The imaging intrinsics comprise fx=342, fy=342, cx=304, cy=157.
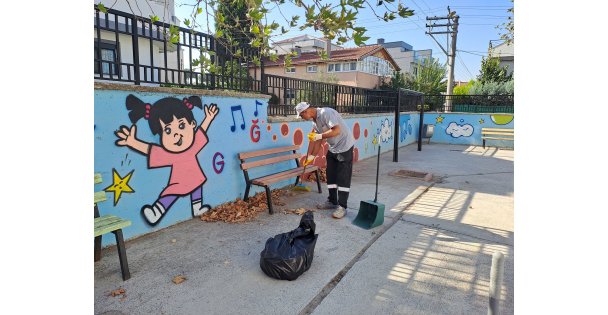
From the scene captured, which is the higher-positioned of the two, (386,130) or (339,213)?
(386,130)

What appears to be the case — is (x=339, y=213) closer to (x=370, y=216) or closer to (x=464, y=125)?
(x=370, y=216)

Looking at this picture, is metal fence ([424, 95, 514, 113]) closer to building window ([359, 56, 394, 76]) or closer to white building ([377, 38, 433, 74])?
building window ([359, 56, 394, 76])

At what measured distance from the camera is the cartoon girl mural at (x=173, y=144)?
3986mm

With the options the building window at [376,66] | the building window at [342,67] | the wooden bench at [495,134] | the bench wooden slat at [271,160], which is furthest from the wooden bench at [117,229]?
the building window at [376,66]

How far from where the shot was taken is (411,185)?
7.00 meters

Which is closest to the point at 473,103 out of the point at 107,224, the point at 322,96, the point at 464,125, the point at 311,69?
the point at 464,125

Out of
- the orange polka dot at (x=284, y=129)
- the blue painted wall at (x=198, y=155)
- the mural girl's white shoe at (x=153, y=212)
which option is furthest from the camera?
the orange polka dot at (x=284, y=129)

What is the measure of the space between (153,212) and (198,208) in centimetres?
71

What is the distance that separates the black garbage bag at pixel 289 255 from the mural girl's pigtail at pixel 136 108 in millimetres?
2150

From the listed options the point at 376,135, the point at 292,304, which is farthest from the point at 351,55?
the point at 292,304

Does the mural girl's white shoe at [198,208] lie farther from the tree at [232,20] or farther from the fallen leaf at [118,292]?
the tree at [232,20]

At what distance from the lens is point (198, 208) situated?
4824mm

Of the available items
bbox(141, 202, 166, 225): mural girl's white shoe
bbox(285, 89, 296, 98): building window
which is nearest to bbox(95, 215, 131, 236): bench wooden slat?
bbox(141, 202, 166, 225): mural girl's white shoe

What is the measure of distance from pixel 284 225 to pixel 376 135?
7193mm
